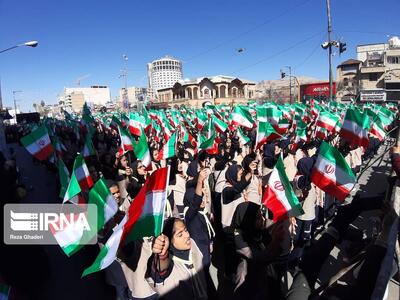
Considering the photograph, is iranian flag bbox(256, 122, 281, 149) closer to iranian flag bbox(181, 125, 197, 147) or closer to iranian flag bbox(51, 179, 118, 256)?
iranian flag bbox(181, 125, 197, 147)

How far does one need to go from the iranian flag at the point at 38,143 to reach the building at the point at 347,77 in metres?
51.4

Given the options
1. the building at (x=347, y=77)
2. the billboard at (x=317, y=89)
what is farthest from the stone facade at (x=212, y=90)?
the building at (x=347, y=77)

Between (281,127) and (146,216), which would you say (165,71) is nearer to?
(281,127)

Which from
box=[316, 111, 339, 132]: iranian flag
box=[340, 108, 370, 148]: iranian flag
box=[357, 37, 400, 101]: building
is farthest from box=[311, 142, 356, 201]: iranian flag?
box=[357, 37, 400, 101]: building

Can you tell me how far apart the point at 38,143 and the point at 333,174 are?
5802mm

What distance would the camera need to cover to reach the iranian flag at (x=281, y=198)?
10.5ft

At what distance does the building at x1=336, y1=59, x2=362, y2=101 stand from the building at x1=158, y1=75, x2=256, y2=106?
19.2 m

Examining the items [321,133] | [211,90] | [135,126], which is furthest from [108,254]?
[211,90]

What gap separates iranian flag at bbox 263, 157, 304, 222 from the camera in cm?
321

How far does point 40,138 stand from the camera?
6645 mm

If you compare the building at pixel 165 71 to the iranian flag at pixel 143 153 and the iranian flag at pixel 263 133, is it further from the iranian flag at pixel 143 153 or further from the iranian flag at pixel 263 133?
the iranian flag at pixel 143 153

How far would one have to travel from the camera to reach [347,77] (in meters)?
53.1

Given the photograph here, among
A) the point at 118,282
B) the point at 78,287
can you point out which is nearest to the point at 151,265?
the point at 118,282

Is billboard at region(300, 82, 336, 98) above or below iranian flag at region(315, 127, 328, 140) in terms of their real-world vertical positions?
above
